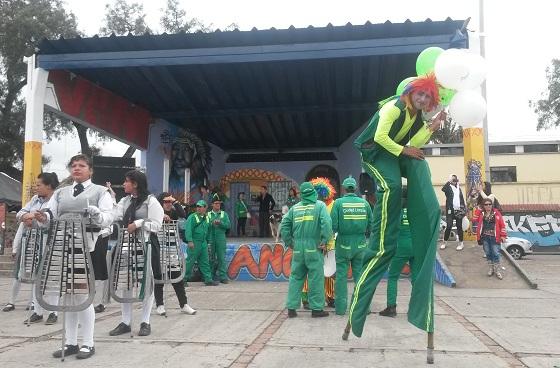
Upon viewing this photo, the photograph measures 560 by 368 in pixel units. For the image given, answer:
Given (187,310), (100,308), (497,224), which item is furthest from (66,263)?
(497,224)

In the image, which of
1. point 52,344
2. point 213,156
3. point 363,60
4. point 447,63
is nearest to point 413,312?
point 447,63

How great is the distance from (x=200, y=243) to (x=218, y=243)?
0.52m

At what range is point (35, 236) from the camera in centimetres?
593

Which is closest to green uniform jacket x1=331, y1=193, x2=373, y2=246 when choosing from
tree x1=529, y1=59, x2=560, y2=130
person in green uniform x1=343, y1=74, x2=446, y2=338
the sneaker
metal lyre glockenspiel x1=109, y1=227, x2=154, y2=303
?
person in green uniform x1=343, y1=74, x2=446, y2=338

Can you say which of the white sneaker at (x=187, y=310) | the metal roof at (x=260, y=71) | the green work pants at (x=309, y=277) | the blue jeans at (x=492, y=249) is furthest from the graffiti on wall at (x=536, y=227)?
the white sneaker at (x=187, y=310)

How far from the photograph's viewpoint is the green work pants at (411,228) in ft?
13.2

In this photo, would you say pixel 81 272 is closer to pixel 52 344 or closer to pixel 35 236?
pixel 52 344

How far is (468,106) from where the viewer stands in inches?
163

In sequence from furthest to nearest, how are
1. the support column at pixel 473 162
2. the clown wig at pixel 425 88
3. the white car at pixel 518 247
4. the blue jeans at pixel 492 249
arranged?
the white car at pixel 518 247, the support column at pixel 473 162, the blue jeans at pixel 492 249, the clown wig at pixel 425 88

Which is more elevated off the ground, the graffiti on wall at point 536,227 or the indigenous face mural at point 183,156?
the indigenous face mural at point 183,156

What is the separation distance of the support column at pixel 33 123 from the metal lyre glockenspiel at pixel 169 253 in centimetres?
794

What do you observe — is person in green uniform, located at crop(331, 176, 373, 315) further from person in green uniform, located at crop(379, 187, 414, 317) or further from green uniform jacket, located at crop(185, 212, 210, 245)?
green uniform jacket, located at crop(185, 212, 210, 245)

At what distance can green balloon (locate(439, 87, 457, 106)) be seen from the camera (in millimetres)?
4266

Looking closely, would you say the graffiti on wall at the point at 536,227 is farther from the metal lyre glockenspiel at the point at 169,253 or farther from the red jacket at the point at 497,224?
the metal lyre glockenspiel at the point at 169,253
